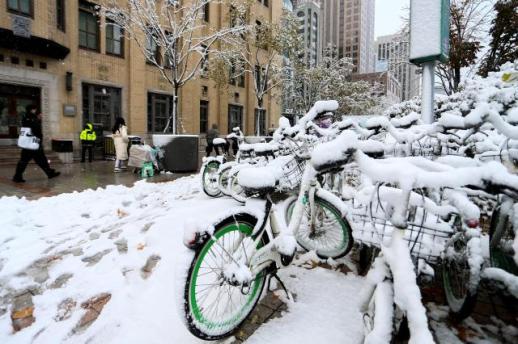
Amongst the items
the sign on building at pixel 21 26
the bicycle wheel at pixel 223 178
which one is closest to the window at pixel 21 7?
the sign on building at pixel 21 26

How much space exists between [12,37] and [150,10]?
16.7 feet

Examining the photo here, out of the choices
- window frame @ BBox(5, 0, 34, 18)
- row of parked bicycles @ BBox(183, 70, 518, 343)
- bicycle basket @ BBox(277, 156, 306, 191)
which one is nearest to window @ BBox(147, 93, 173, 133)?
window frame @ BBox(5, 0, 34, 18)

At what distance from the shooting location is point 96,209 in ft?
18.5

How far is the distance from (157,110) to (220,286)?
1726 cm

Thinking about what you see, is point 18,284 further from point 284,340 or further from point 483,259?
point 483,259

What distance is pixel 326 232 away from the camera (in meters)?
3.23

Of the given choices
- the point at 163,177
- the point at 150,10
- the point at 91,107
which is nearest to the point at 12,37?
the point at 91,107

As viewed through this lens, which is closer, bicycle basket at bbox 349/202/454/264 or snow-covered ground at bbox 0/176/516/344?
bicycle basket at bbox 349/202/454/264

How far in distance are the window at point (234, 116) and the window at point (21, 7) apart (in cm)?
1287

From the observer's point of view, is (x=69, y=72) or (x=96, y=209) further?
(x=69, y=72)

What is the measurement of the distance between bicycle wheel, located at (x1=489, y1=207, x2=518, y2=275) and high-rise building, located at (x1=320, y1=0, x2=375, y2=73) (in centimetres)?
13061

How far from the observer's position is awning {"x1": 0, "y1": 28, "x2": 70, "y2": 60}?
11.5m

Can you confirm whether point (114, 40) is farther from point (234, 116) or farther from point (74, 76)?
point (234, 116)

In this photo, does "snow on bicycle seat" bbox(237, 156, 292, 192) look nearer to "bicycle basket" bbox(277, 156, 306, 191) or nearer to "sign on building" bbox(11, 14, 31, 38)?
"bicycle basket" bbox(277, 156, 306, 191)
